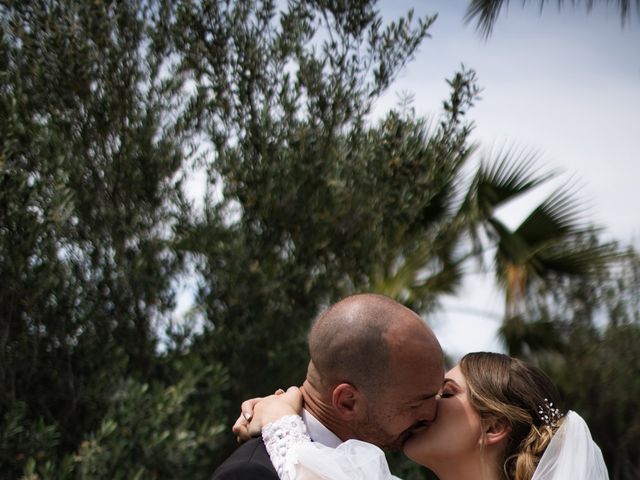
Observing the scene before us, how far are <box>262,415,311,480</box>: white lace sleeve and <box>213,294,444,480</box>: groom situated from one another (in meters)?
0.03

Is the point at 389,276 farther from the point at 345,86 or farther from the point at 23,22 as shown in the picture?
the point at 23,22

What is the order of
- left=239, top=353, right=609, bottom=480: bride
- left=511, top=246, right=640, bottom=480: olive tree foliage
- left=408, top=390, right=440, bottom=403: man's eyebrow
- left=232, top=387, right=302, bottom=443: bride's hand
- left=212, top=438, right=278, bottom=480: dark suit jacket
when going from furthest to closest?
1. left=511, top=246, right=640, bottom=480: olive tree foliage
2. left=239, top=353, right=609, bottom=480: bride
3. left=232, top=387, right=302, bottom=443: bride's hand
4. left=408, top=390, right=440, bottom=403: man's eyebrow
5. left=212, top=438, right=278, bottom=480: dark suit jacket

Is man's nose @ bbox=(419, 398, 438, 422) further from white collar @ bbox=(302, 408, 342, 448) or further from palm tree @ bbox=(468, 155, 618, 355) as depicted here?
palm tree @ bbox=(468, 155, 618, 355)

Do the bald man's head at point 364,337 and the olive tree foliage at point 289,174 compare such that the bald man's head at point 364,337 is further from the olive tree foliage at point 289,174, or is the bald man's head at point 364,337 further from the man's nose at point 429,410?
the olive tree foliage at point 289,174

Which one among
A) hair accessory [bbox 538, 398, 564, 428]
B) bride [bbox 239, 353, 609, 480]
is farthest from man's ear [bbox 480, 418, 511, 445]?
hair accessory [bbox 538, 398, 564, 428]

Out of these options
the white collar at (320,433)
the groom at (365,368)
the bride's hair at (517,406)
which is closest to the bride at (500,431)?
the bride's hair at (517,406)

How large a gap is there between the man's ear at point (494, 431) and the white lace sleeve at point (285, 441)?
785 millimetres

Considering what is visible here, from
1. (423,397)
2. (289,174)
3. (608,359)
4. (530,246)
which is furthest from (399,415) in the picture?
(608,359)

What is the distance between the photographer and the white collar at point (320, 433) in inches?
125

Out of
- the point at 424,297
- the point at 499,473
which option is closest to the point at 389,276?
the point at 424,297

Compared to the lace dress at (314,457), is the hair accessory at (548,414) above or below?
below

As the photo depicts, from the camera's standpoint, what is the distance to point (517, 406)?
12.0 ft

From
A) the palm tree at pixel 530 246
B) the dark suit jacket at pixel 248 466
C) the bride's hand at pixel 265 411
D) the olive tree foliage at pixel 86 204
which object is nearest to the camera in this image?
the dark suit jacket at pixel 248 466

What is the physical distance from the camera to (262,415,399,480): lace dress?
2.99 metres
